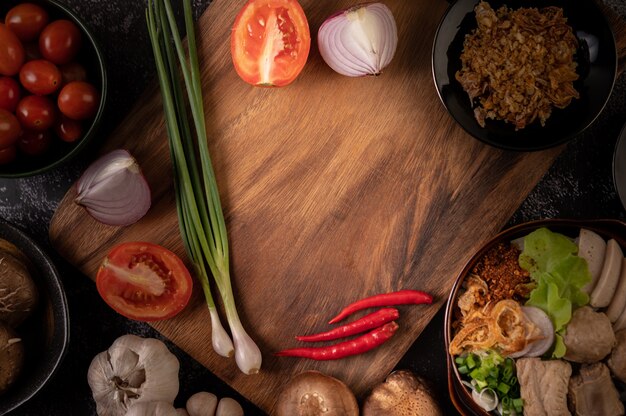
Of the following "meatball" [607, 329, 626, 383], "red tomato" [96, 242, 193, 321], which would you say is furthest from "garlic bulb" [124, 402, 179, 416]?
"meatball" [607, 329, 626, 383]

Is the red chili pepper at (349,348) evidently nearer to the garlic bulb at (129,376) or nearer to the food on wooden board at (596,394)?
the garlic bulb at (129,376)

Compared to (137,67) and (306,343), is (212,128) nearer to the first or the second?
(137,67)

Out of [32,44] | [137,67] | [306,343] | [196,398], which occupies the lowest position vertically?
[196,398]

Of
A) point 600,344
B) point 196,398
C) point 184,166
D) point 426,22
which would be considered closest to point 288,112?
point 184,166

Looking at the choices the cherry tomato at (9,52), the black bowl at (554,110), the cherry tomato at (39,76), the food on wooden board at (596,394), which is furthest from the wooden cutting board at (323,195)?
the food on wooden board at (596,394)

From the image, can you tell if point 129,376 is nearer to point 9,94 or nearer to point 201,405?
point 201,405
